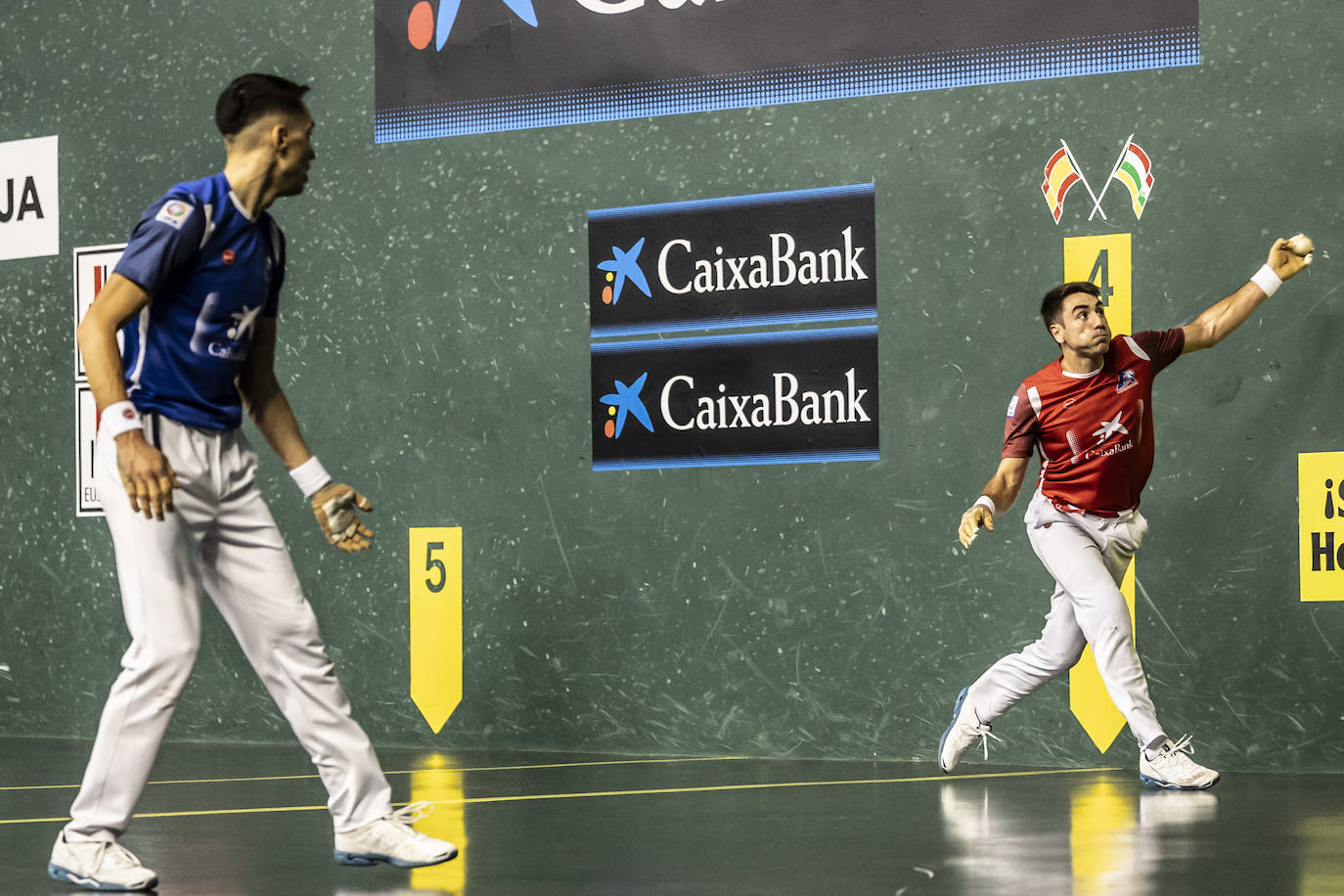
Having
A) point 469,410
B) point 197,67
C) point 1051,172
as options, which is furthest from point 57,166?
point 1051,172

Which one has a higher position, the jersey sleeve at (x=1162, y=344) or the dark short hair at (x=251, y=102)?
the dark short hair at (x=251, y=102)

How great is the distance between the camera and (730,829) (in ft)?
15.8

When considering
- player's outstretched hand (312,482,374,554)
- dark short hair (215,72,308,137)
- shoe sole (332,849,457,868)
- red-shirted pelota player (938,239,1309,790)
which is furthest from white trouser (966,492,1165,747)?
dark short hair (215,72,308,137)

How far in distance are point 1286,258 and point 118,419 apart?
12.5 ft

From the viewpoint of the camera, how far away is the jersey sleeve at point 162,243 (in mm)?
3795

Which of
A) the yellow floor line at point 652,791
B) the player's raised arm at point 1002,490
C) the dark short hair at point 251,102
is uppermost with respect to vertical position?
the dark short hair at point 251,102

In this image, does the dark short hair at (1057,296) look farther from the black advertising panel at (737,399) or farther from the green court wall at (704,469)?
the black advertising panel at (737,399)

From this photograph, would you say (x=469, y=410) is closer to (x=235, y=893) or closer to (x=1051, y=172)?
(x=1051, y=172)

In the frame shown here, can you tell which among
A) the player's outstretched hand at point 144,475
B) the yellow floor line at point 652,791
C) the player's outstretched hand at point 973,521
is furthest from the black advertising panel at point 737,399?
the player's outstretched hand at point 144,475

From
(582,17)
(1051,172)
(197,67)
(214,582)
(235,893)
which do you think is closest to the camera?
(235,893)

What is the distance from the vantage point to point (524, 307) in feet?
24.2

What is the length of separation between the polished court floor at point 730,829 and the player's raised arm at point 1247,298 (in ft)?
4.73

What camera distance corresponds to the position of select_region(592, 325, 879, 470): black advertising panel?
22.6 ft

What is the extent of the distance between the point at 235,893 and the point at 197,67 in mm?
5049
